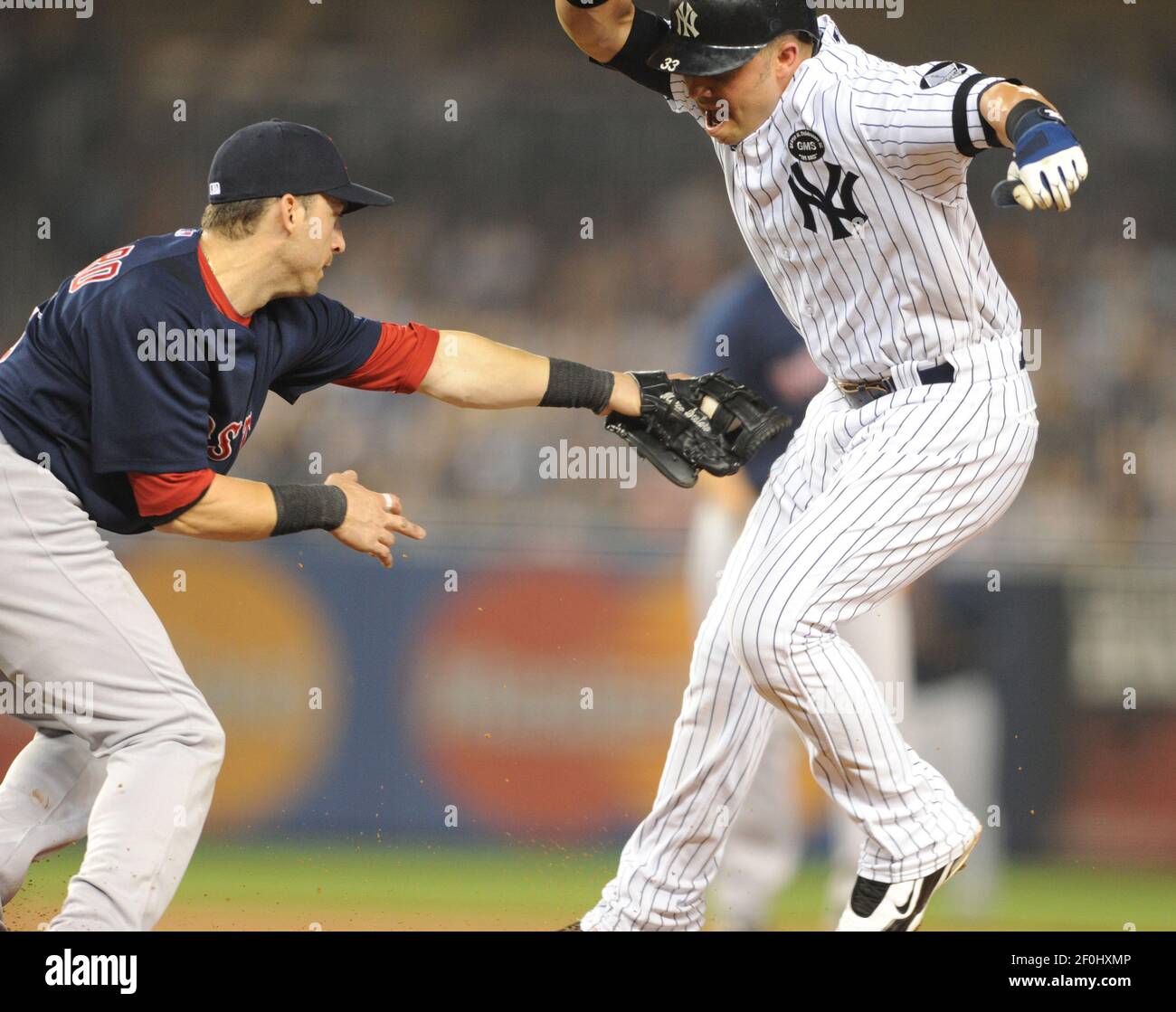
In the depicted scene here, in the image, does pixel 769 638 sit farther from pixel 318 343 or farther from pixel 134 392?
pixel 134 392

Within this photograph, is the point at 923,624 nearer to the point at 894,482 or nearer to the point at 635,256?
the point at 635,256

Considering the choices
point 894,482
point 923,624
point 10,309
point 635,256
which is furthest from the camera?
point 635,256

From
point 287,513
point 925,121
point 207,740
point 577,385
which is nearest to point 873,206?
point 925,121

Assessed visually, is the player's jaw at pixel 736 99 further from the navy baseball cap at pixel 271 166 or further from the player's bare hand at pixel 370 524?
the player's bare hand at pixel 370 524

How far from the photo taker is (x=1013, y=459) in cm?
304

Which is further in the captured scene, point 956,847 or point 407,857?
point 407,857

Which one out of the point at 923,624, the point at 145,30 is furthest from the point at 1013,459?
the point at 145,30

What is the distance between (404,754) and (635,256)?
2.78 m

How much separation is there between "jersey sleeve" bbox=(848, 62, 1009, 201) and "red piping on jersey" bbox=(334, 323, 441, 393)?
1.15 metres

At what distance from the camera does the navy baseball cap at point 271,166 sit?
300 centimetres

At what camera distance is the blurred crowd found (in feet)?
21.5

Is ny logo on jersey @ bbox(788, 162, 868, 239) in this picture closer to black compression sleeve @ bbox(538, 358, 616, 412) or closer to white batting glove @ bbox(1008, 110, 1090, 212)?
white batting glove @ bbox(1008, 110, 1090, 212)

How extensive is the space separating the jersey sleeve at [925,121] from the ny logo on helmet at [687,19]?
0.35m

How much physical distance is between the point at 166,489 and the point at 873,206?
60.2 inches
